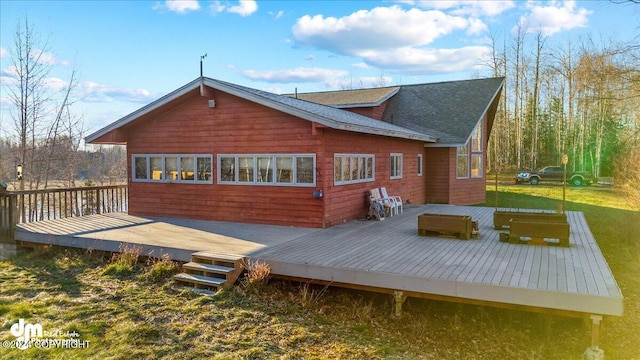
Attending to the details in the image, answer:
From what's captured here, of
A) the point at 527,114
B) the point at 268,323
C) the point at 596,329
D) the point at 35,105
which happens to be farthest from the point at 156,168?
the point at 527,114

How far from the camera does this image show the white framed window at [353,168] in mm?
9266

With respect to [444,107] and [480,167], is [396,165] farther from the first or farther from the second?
[480,167]

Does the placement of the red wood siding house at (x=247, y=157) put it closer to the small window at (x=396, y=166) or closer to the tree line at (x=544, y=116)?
the small window at (x=396, y=166)

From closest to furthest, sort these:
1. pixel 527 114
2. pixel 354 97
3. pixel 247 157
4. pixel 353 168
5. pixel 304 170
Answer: pixel 304 170
pixel 247 157
pixel 353 168
pixel 354 97
pixel 527 114

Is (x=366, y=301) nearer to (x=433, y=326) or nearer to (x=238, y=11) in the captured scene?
(x=433, y=326)

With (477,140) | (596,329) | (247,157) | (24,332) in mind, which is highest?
(477,140)

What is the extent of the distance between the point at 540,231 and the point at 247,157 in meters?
6.12

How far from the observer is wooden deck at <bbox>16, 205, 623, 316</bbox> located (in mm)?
4570

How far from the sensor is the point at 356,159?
10.2 meters

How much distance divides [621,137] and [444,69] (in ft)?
49.7

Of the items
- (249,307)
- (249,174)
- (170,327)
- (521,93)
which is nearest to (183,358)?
(170,327)

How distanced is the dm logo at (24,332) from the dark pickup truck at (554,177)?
2760 centimetres

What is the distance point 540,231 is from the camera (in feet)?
22.8

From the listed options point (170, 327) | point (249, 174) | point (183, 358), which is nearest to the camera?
point (183, 358)
